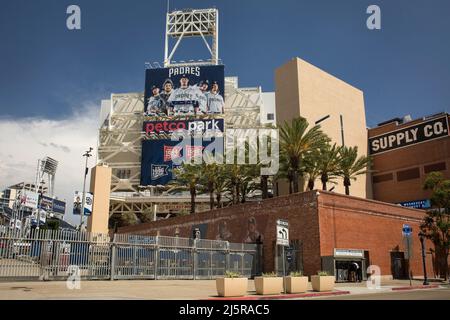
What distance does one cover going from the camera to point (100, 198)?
2926 inches

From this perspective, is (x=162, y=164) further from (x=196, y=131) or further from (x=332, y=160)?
(x=332, y=160)

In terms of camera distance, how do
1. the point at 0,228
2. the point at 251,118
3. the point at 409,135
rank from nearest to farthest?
the point at 0,228 < the point at 409,135 < the point at 251,118

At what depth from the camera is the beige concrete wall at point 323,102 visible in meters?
57.8

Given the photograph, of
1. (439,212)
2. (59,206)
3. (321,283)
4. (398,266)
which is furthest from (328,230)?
(59,206)

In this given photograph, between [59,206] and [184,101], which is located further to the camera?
[59,206]

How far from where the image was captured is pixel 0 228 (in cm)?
2489

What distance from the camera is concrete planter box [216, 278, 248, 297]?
18.3 metres

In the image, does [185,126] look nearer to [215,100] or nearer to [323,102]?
[215,100]

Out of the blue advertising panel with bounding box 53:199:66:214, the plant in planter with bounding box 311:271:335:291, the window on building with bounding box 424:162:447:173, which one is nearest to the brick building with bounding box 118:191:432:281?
the plant in planter with bounding box 311:271:335:291

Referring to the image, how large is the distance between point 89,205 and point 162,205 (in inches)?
1280

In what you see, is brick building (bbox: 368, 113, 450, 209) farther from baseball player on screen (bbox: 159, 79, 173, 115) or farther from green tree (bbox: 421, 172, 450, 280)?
baseball player on screen (bbox: 159, 79, 173, 115)

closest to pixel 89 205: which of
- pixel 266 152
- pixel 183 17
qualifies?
pixel 266 152

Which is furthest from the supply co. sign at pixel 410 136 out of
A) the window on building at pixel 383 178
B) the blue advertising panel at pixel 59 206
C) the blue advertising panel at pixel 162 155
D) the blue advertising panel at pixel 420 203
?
the blue advertising panel at pixel 59 206

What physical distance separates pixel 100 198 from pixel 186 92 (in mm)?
30926
